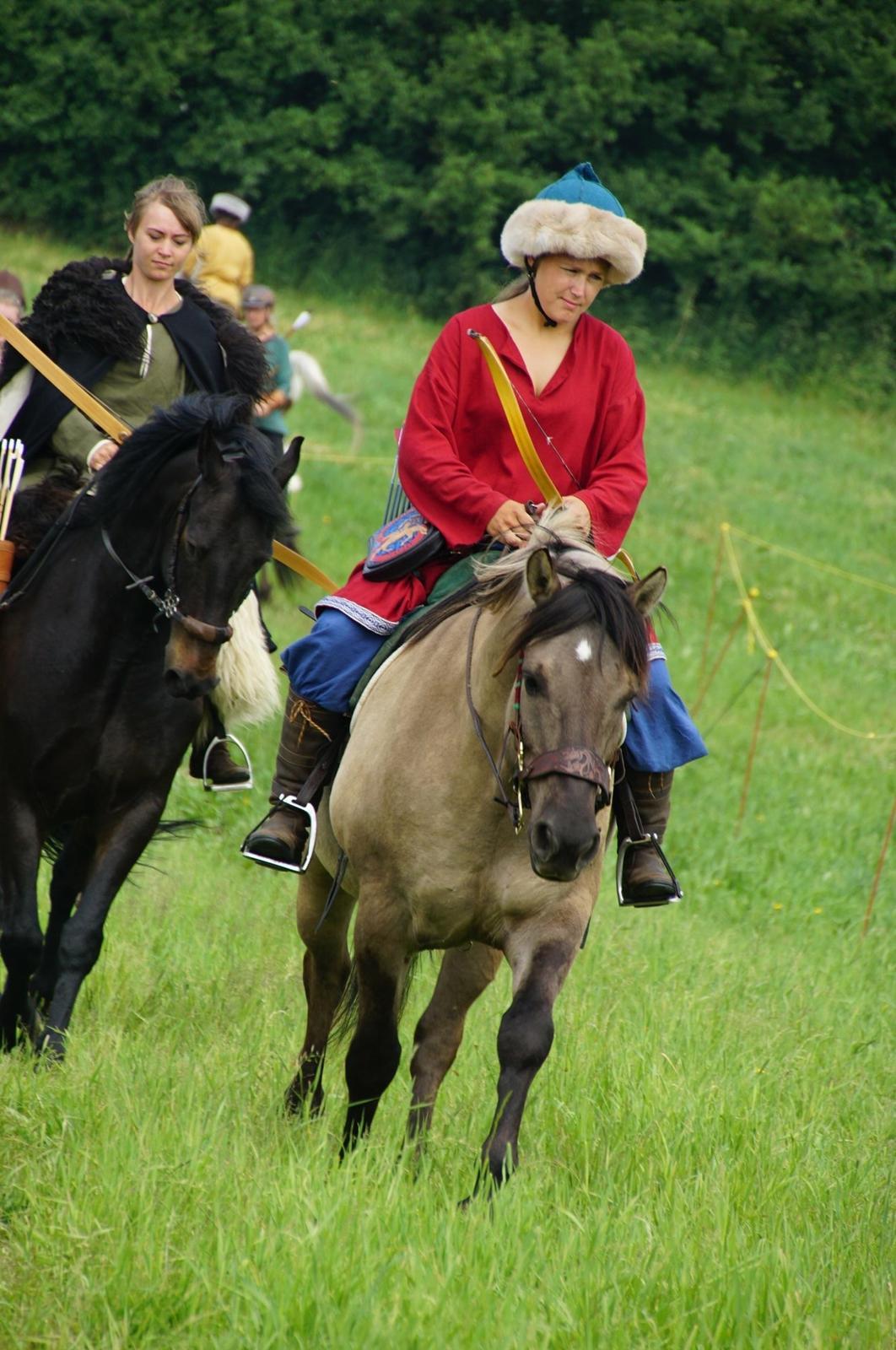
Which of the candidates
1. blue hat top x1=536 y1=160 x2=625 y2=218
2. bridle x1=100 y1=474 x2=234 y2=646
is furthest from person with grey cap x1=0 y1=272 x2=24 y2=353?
blue hat top x1=536 y1=160 x2=625 y2=218

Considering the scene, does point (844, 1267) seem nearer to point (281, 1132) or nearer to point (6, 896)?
point (281, 1132)

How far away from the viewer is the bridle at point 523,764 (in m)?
4.19

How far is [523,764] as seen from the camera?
14.4ft

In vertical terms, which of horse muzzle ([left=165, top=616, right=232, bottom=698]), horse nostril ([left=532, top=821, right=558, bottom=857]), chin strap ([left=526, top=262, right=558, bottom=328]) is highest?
chin strap ([left=526, top=262, right=558, bottom=328])

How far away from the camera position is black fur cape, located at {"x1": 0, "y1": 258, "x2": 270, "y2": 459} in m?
6.67

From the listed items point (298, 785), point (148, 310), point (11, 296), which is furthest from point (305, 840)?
point (11, 296)

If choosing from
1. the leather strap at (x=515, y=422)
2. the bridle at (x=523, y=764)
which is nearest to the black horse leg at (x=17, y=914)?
the bridle at (x=523, y=764)

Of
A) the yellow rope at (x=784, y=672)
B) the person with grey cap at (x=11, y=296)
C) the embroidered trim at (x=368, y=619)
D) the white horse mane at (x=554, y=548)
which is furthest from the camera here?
the yellow rope at (x=784, y=672)

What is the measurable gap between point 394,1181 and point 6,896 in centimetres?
229

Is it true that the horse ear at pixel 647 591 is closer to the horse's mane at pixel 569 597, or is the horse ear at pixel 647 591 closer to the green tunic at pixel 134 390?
the horse's mane at pixel 569 597

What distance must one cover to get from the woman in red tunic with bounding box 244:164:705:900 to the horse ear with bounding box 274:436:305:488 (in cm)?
41

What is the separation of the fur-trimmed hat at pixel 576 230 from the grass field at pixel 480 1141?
2.79 m

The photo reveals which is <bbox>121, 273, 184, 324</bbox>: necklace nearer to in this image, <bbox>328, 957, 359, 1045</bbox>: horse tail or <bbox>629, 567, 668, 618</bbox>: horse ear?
Result: <bbox>328, 957, 359, 1045</bbox>: horse tail

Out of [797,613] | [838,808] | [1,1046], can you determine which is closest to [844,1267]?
[1,1046]
